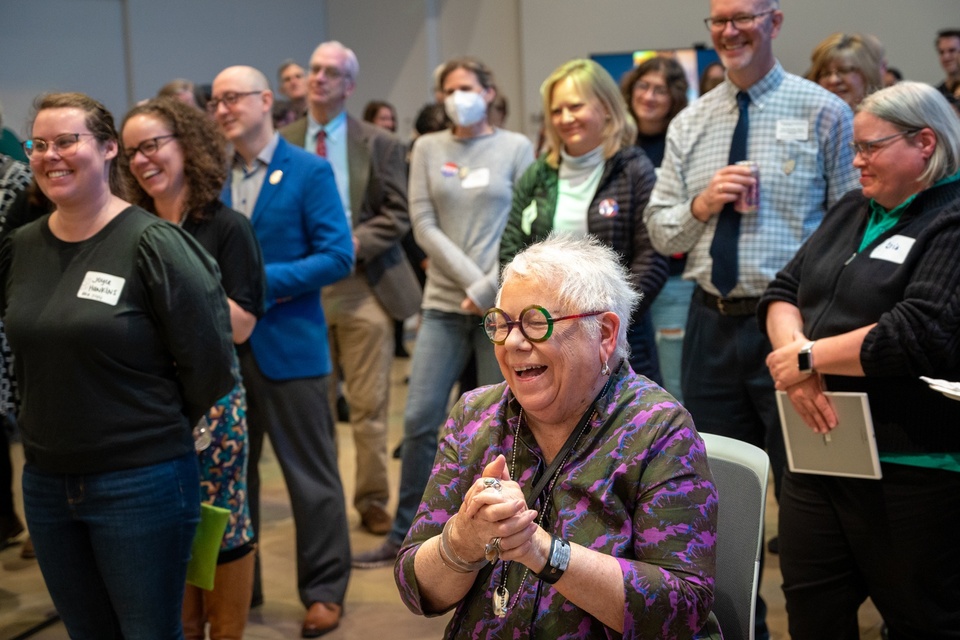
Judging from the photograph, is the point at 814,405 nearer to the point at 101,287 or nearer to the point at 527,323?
the point at 527,323

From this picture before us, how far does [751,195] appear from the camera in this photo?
2.87m

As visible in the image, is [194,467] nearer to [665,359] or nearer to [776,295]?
[776,295]

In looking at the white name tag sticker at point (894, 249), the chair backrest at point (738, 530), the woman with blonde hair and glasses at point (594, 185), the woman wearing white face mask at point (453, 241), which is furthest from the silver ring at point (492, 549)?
the woman wearing white face mask at point (453, 241)

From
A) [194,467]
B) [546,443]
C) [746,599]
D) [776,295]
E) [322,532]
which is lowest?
[322,532]

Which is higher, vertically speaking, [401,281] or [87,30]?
[87,30]

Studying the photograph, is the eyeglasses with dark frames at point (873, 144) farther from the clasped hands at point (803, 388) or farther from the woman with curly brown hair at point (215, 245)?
the woman with curly brown hair at point (215, 245)

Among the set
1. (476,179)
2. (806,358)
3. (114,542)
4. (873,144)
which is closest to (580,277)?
(806,358)

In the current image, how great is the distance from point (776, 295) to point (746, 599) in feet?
3.27

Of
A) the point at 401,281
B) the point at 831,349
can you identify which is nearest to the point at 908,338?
the point at 831,349

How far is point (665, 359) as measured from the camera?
421cm

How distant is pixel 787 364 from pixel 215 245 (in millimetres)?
1643

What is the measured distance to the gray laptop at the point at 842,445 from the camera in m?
2.34

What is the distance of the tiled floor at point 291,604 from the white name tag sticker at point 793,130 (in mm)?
1559

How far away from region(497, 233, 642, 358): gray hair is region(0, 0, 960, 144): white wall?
605 cm
